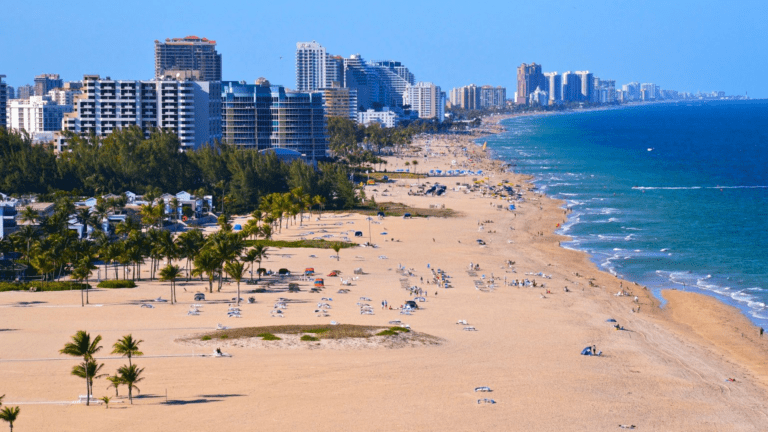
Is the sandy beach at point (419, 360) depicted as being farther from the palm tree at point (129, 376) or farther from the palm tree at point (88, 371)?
the palm tree at point (88, 371)

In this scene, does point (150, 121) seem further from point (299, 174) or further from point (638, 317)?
point (638, 317)

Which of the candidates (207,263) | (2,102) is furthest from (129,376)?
(2,102)


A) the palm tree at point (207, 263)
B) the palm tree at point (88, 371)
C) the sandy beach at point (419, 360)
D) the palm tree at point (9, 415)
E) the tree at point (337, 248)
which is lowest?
the sandy beach at point (419, 360)

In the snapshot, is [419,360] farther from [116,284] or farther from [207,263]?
[116,284]

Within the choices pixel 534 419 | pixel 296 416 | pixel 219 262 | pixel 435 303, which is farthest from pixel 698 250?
pixel 296 416

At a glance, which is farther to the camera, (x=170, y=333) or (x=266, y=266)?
(x=266, y=266)

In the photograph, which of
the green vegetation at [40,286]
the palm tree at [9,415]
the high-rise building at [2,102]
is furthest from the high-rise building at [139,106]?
the palm tree at [9,415]

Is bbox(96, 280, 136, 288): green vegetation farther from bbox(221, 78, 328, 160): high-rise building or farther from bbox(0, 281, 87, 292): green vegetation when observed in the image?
bbox(221, 78, 328, 160): high-rise building
